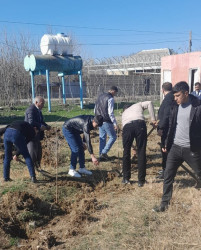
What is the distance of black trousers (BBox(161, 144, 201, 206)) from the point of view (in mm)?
3742

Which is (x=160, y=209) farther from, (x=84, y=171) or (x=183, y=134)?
(x=84, y=171)

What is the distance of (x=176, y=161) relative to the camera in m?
3.83

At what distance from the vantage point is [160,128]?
4918 mm

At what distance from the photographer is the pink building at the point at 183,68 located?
13.9 metres

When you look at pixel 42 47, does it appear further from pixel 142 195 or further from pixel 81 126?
pixel 142 195

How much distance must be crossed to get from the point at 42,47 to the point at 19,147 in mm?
11152

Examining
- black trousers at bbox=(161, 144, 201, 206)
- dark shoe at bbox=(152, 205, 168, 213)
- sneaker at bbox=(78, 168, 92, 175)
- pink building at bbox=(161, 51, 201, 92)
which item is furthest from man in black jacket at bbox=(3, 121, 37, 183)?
pink building at bbox=(161, 51, 201, 92)

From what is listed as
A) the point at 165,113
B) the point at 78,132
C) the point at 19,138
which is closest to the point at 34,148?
the point at 19,138

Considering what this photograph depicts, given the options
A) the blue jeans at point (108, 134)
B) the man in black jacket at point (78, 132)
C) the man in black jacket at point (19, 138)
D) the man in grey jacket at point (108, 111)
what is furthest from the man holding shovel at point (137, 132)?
the man in black jacket at point (19, 138)

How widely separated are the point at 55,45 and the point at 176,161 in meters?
12.4

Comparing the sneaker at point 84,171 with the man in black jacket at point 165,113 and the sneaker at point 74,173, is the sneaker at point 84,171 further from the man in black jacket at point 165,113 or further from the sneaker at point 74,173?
the man in black jacket at point 165,113

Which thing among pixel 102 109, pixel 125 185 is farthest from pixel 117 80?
pixel 125 185

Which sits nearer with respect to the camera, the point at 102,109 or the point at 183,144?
the point at 183,144

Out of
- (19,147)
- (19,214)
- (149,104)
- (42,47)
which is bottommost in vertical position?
(19,214)
